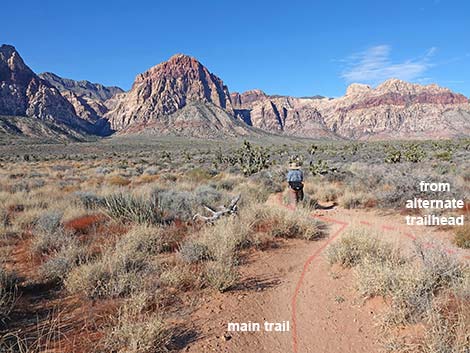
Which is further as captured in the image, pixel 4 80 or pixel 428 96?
pixel 428 96

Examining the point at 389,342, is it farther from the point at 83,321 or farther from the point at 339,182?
the point at 339,182

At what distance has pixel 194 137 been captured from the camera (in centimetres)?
12069

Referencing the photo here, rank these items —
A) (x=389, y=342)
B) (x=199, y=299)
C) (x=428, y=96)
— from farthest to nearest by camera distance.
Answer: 1. (x=428, y=96)
2. (x=199, y=299)
3. (x=389, y=342)

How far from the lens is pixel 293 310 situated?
4.10m

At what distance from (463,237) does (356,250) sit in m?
2.32

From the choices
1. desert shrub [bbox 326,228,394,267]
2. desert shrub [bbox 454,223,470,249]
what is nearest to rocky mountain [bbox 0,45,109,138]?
desert shrub [bbox 326,228,394,267]

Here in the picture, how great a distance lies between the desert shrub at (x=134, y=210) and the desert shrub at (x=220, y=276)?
269 cm

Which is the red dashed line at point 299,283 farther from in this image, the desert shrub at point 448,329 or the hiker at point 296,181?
the hiker at point 296,181

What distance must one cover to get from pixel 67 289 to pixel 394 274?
13.7 ft

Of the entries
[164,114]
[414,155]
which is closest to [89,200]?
[414,155]

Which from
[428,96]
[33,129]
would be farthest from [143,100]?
[428,96]

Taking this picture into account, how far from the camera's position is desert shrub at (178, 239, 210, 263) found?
5309 millimetres

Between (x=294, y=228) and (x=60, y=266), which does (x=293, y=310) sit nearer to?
(x=294, y=228)

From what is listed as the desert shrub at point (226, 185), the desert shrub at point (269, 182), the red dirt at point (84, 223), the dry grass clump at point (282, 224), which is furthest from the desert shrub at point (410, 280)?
the desert shrub at point (226, 185)
